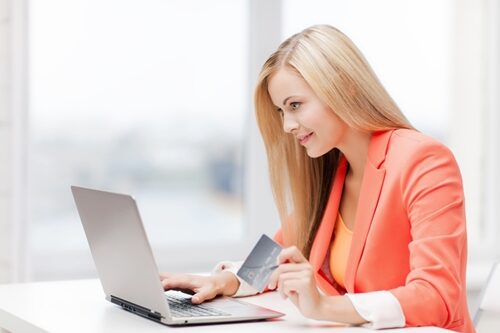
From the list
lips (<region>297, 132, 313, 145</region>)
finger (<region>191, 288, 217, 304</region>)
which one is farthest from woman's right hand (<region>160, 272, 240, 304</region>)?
lips (<region>297, 132, 313, 145</region>)

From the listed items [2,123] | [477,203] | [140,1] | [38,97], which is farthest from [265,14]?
[477,203]

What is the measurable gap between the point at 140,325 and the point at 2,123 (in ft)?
4.53

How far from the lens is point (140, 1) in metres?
3.26

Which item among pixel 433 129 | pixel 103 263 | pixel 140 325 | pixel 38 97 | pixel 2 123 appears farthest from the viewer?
pixel 433 129

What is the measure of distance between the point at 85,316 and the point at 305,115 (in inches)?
27.7

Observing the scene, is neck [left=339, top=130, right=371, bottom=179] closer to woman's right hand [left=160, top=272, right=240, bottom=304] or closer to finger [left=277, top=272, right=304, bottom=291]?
woman's right hand [left=160, top=272, right=240, bottom=304]

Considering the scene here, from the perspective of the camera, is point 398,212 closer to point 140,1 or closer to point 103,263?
point 103,263

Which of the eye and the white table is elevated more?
the eye

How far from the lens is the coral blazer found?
171 centimetres

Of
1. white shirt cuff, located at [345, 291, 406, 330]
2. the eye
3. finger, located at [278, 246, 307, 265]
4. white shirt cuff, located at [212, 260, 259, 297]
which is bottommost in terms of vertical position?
white shirt cuff, located at [212, 260, 259, 297]

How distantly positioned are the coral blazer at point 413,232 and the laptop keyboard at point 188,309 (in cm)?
36

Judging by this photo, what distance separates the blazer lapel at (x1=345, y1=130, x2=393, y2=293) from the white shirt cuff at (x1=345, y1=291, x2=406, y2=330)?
323 mm

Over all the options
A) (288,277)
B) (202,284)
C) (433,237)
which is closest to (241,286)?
(202,284)

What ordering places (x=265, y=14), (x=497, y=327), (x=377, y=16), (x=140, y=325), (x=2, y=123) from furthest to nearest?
(x=377, y=16) → (x=265, y=14) → (x=2, y=123) → (x=497, y=327) → (x=140, y=325)
